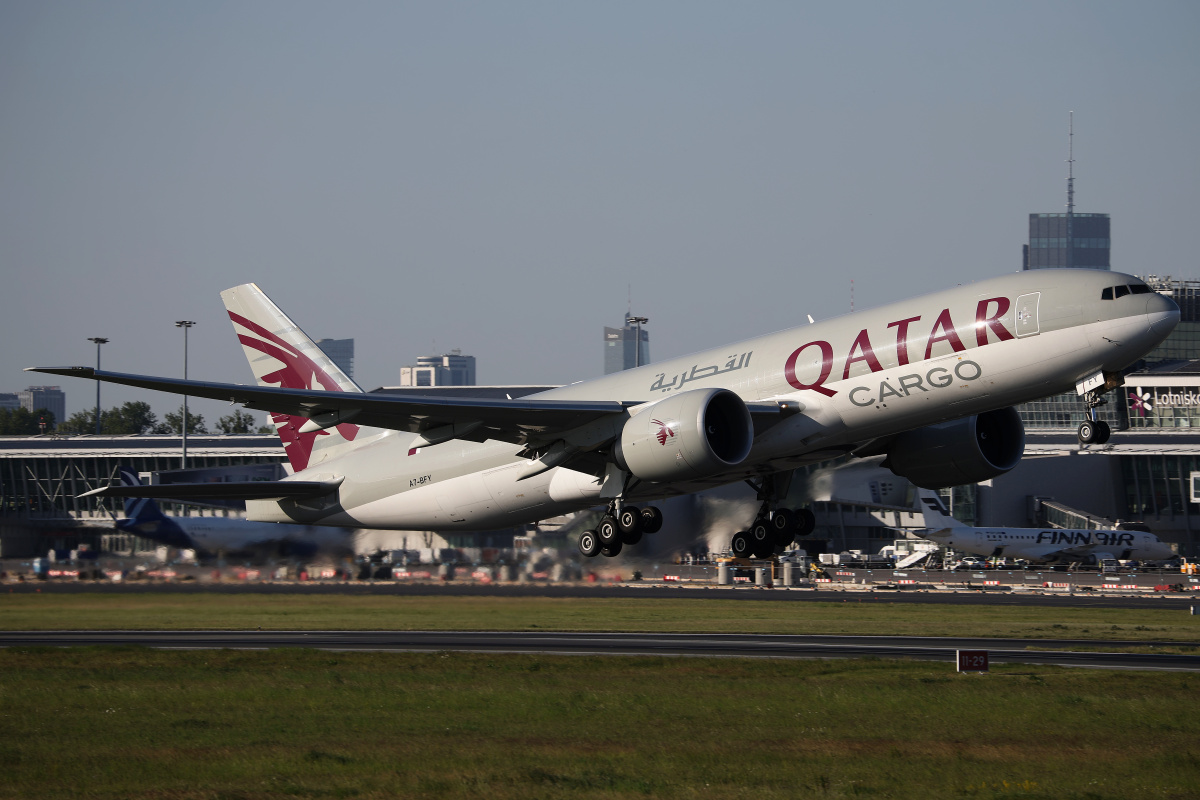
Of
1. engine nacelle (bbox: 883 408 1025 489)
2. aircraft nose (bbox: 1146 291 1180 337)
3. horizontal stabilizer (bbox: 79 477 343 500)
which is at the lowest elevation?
horizontal stabilizer (bbox: 79 477 343 500)

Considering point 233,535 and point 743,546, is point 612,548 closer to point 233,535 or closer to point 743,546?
point 743,546

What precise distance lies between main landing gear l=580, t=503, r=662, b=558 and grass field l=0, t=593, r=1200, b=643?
905cm

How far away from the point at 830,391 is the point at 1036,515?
69329 millimetres

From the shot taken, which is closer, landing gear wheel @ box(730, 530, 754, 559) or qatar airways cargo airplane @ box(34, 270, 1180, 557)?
qatar airways cargo airplane @ box(34, 270, 1180, 557)

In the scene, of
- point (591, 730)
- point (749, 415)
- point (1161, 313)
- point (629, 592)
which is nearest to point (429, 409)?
point (749, 415)

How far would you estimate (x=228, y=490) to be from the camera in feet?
109

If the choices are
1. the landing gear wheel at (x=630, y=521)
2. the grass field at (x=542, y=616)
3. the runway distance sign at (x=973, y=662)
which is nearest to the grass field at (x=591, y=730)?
the runway distance sign at (x=973, y=662)

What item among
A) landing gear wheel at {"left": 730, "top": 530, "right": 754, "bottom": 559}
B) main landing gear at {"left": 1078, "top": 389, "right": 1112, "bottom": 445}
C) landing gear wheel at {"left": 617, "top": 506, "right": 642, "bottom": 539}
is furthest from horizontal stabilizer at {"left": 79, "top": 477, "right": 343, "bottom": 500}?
main landing gear at {"left": 1078, "top": 389, "right": 1112, "bottom": 445}

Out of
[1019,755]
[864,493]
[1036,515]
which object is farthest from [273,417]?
[1036,515]

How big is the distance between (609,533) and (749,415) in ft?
19.2

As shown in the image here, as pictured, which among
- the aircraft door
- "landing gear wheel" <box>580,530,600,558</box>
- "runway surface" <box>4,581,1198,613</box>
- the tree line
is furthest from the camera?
the tree line

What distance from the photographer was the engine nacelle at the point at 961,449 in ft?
102

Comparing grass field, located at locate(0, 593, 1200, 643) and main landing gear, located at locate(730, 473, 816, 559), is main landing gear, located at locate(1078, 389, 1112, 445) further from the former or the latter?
grass field, located at locate(0, 593, 1200, 643)

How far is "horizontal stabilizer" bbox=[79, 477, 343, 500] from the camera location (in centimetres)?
3200
